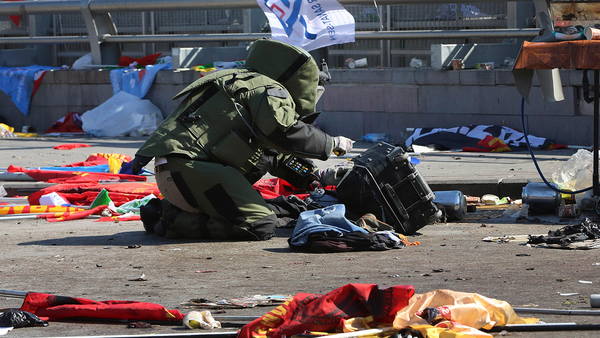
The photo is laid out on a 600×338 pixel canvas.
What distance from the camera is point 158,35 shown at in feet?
48.6

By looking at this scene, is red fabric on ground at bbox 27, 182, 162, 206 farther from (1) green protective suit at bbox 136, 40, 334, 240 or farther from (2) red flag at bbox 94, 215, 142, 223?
(1) green protective suit at bbox 136, 40, 334, 240

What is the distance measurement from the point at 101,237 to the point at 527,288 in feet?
11.0

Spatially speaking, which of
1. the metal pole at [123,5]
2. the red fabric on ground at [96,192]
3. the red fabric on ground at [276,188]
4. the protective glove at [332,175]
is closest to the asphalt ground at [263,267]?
the protective glove at [332,175]

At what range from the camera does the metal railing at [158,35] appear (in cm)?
1207

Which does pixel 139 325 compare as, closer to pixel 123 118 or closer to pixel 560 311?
pixel 560 311

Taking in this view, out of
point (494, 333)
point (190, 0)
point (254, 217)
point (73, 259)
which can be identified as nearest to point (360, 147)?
point (190, 0)

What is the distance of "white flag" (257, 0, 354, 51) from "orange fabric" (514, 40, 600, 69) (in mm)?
5124

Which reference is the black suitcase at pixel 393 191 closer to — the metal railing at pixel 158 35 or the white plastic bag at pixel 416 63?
the metal railing at pixel 158 35

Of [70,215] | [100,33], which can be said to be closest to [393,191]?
[70,215]

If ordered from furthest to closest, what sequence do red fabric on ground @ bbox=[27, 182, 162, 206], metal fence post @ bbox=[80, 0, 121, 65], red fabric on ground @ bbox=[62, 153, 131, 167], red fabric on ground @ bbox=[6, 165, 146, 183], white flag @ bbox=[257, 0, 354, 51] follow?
metal fence post @ bbox=[80, 0, 121, 65]
white flag @ bbox=[257, 0, 354, 51]
red fabric on ground @ bbox=[62, 153, 131, 167]
red fabric on ground @ bbox=[6, 165, 146, 183]
red fabric on ground @ bbox=[27, 182, 162, 206]

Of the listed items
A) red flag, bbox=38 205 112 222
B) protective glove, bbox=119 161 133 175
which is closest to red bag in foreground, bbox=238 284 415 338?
red flag, bbox=38 205 112 222

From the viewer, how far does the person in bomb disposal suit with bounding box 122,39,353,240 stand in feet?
17.6

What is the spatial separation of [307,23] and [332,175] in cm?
478

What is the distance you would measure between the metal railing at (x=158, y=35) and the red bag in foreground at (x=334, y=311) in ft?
29.9
